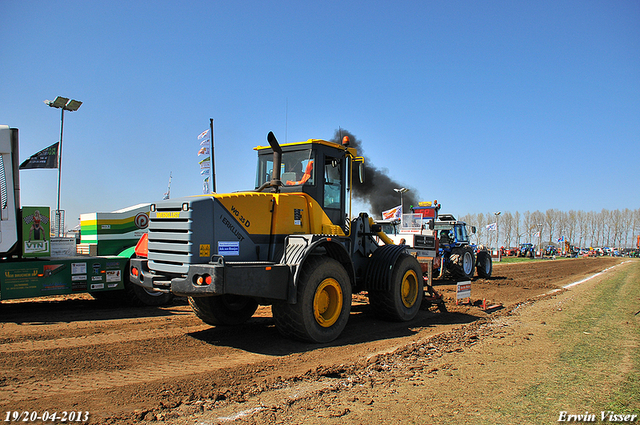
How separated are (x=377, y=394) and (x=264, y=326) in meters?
3.93

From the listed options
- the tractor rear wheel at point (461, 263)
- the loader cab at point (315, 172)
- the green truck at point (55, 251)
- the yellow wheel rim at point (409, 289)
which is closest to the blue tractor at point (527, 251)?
the tractor rear wheel at point (461, 263)

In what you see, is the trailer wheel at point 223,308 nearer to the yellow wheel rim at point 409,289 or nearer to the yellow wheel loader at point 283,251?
the yellow wheel loader at point 283,251

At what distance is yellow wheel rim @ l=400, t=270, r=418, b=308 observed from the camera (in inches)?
348

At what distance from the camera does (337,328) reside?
702 centimetres

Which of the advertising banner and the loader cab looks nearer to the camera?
the loader cab

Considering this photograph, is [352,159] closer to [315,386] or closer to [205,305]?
[205,305]

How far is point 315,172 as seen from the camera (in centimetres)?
755

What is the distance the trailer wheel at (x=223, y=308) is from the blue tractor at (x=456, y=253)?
1141 cm

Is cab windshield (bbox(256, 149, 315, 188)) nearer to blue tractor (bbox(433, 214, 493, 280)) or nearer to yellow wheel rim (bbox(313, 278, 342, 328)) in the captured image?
yellow wheel rim (bbox(313, 278, 342, 328))

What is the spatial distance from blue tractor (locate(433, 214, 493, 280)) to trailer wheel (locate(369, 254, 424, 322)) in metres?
9.02

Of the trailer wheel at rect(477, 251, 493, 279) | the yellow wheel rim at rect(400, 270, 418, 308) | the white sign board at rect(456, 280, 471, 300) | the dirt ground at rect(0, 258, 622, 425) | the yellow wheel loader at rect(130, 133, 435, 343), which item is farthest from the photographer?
the trailer wheel at rect(477, 251, 493, 279)

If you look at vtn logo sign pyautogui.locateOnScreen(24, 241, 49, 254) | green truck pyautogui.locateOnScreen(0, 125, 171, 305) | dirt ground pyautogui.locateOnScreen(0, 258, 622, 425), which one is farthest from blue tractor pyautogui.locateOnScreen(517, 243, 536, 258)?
vtn logo sign pyautogui.locateOnScreen(24, 241, 49, 254)

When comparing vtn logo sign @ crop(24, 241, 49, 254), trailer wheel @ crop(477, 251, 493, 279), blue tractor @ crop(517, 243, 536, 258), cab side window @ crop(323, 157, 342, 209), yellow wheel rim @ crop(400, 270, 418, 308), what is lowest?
blue tractor @ crop(517, 243, 536, 258)

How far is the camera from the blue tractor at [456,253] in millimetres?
18453
